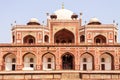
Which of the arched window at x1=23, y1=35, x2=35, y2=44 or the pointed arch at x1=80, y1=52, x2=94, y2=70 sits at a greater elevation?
the arched window at x1=23, y1=35, x2=35, y2=44

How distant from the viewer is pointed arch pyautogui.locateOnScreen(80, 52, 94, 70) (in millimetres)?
32219

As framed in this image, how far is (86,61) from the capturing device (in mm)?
32594

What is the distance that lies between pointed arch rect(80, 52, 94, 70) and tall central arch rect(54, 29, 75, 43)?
5289mm

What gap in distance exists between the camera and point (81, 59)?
32469 mm

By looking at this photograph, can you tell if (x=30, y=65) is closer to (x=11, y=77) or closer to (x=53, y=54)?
(x=53, y=54)

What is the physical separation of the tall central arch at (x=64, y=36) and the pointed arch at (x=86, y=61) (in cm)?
529

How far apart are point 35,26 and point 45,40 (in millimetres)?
2151

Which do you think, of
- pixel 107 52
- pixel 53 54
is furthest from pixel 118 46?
pixel 53 54

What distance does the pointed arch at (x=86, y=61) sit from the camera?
32.2m

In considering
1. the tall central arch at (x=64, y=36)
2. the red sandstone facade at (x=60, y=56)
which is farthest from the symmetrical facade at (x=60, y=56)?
the tall central arch at (x=64, y=36)

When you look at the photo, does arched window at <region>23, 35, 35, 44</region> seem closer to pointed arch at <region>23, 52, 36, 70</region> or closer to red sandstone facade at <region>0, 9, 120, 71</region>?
red sandstone facade at <region>0, 9, 120, 71</region>

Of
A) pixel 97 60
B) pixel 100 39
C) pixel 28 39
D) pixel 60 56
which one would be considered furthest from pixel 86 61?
pixel 28 39

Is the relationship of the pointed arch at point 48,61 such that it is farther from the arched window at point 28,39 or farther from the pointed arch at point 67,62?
the arched window at point 28,39

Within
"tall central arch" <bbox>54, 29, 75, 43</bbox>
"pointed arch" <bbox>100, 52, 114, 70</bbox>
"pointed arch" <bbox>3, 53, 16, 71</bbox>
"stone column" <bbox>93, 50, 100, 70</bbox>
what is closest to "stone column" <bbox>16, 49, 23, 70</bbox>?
"pointed arch" <bbox>3, 53, 16, 71</bbox>
